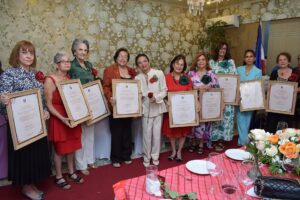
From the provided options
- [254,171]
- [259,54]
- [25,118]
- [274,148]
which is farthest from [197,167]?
[259,54]

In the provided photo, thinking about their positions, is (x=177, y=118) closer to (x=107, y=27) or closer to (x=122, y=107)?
(x=122, y=107)

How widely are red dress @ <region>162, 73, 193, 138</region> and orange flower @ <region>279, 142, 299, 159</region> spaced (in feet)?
6.42

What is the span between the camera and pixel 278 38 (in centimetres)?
475

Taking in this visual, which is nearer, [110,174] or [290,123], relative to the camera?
[110,174]

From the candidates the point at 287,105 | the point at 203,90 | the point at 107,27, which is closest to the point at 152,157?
the point at 203,90

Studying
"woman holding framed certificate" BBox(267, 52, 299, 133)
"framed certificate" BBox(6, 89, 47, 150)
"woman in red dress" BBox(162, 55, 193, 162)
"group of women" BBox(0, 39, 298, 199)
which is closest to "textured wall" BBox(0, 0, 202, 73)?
"group of women" BBox(0, 39, 298, 199)

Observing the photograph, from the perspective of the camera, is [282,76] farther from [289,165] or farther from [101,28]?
[101,28]

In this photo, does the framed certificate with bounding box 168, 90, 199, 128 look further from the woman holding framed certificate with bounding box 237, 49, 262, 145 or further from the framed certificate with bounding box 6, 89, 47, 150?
the framed certificate with bounding box 6, 89, 47, 150

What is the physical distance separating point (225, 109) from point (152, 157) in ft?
4.36

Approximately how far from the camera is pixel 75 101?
2.62m

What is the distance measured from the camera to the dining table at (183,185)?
1.32m

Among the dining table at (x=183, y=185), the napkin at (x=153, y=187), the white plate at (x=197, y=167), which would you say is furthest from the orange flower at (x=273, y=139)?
the napkin at (x=153, y=187)

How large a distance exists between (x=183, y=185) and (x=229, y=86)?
252cm

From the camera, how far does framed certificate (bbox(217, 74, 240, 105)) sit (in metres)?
3.63
